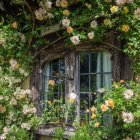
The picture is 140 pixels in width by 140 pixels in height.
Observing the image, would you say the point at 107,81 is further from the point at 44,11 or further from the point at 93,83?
the point at 44,11

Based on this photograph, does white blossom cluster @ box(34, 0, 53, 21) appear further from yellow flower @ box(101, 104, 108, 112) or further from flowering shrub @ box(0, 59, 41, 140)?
yellow flower @ box(101, 104, 108, 112)

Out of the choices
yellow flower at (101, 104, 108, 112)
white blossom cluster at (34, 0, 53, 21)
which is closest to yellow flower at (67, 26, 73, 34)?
white blossom cluster at (34, 0, 53, 21)

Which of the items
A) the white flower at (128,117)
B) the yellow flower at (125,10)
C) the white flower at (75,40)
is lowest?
the white flower at (128,117)

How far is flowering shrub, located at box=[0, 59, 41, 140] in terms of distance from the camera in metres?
6.99

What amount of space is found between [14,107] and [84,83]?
1365 millimetres

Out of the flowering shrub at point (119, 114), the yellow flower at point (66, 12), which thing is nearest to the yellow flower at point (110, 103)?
the flowering shrub at point (119, 114)

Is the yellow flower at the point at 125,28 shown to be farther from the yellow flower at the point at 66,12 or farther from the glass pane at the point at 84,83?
the glass pane at the point at 84,83

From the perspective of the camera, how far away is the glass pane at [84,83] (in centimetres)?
668

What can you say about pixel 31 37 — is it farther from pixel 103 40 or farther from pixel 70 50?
pixel 103 40

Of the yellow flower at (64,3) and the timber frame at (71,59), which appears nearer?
the timber frame at (71,59)

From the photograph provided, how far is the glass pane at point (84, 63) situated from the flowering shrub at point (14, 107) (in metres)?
1.03

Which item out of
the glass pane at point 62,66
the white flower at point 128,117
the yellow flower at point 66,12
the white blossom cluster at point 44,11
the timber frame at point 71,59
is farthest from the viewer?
the glass pane at point 62,66

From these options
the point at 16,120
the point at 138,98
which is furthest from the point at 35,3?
the point at 138,98

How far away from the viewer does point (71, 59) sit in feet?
22.5
